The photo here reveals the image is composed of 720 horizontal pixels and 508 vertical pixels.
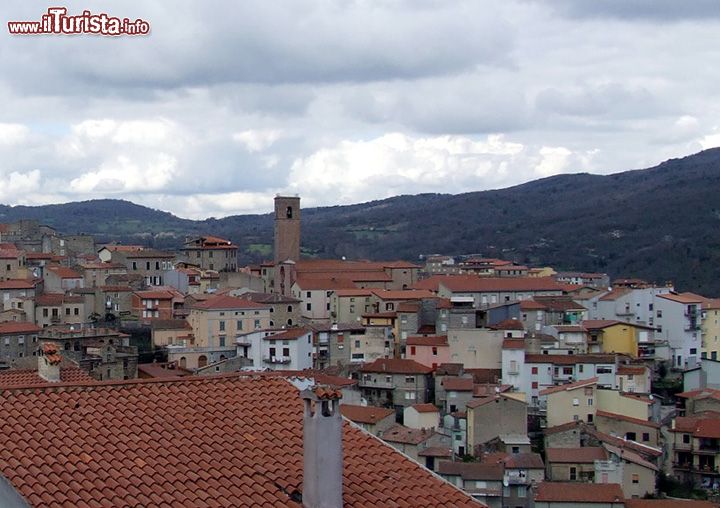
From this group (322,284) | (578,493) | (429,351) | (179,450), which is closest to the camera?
(179,450)

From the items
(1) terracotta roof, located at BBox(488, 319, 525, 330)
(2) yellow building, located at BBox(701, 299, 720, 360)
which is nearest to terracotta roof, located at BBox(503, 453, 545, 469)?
(1) terracotta roof, located at BBox(488, 319, 525, 330)

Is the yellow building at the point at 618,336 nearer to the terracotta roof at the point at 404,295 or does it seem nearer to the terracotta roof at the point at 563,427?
the terracotta roof at the point at 404,295

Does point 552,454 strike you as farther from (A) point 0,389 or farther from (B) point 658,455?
(A) point 0,389

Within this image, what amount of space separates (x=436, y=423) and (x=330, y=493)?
40.3 metres

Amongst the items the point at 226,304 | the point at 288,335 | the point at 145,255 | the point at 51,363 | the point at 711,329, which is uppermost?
the point at 145,255

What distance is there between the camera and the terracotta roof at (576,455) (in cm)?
4300

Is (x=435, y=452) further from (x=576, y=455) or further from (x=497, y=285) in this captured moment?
(x=497, y=285)

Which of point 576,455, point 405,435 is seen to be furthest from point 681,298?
point 405,435

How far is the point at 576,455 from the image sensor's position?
43.3m

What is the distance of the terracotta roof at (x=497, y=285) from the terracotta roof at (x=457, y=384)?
17.9 metres

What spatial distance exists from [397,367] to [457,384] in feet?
12.7

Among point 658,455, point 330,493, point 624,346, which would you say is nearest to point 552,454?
point 658,455

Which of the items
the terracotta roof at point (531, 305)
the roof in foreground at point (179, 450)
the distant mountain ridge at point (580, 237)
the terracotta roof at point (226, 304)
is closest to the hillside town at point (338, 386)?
the roof in foreground at point (179, 450)

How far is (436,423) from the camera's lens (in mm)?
47375
